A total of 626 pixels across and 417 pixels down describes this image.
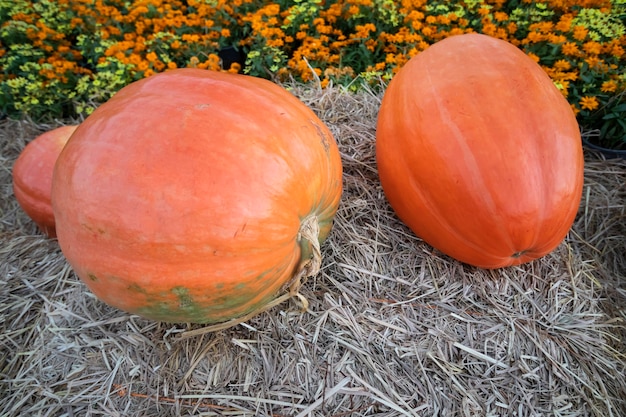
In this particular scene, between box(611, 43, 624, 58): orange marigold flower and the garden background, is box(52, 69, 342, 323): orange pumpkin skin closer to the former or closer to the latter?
the garden background

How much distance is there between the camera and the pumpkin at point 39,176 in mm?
1861

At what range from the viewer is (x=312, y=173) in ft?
3.88

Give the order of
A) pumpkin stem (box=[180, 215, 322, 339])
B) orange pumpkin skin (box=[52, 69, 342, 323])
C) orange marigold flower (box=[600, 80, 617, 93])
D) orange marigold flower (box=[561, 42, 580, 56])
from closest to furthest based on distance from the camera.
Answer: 1. orange pumpkin skin (box=[52, 69, 342, 323])
2. pumpkin stem (box=[180, 215, 322, 339])
3. orange marigold flower (box=[600, 80, 617, 93])
4. orange marigold flower (box=[561, 42, 580, 56])

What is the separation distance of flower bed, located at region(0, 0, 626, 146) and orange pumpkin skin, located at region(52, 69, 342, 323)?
125 centimetres

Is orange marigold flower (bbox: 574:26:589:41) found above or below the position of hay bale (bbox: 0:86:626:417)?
above

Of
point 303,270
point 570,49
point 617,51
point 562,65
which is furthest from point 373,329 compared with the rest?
point 617,51

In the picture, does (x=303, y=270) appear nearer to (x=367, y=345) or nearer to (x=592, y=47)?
(x=367, y=345)

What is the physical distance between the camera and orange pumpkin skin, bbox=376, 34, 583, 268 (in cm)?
124

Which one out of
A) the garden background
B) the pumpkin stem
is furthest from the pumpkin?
the pumpkin stem

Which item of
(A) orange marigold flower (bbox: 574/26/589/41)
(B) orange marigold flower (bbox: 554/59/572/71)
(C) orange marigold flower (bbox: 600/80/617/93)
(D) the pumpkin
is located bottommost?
(D) the pumpkin

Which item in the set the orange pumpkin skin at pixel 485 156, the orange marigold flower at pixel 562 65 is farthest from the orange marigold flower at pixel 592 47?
the orange pumpkin skin at pixel 485 156

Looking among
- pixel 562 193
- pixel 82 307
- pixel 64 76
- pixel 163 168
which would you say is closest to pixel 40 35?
pixel 64 76

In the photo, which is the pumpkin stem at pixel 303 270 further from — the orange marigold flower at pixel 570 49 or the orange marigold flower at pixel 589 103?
the orange marigold flower at pixel 570 49

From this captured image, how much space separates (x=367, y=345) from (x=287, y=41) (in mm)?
2020
